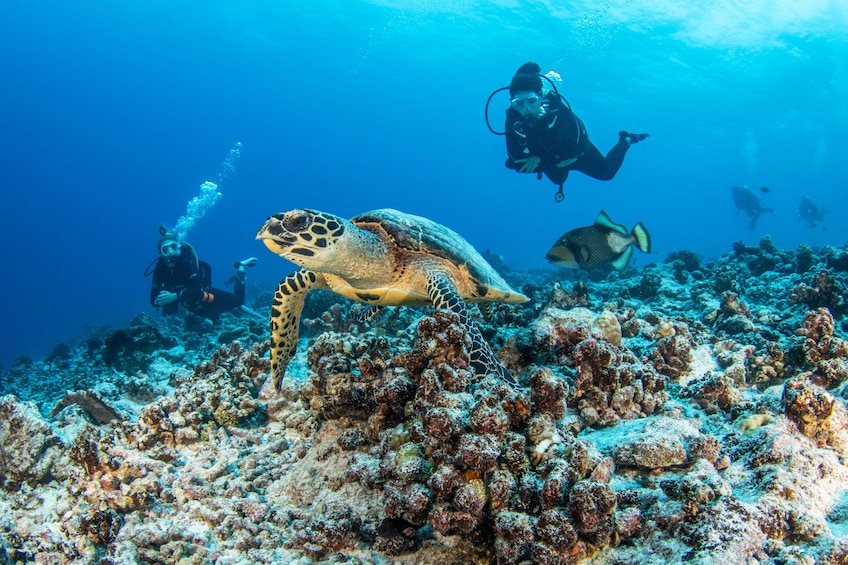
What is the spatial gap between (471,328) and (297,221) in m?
1.79

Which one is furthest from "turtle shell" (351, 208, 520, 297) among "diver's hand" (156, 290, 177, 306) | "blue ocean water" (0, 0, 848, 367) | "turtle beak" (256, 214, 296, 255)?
"blue ocean water" (0, 0, 848, 367)

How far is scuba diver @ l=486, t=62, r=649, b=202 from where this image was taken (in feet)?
34.7

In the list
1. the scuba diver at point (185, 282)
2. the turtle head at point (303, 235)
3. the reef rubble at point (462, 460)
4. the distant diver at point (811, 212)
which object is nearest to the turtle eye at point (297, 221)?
the turtle head at point (303, 235)

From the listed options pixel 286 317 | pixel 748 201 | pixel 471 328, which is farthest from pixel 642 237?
pixel 748 201

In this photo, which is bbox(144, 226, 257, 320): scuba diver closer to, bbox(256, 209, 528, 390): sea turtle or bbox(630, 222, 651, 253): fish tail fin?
bbox(256, 209, 528, 390): sea turtle

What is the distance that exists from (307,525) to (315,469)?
1.85ft

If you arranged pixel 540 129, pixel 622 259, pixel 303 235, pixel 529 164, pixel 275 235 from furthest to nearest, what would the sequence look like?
pixel 540 129 < pixel 529 164 < pixel 622 259 < pixel 303 235 < pixel 275 235

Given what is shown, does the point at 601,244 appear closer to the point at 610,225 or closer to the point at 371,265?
the point at 610,225

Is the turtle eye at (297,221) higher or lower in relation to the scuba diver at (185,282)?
lower

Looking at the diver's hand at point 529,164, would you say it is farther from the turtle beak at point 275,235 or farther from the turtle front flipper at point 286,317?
the turtle beak at point 275,235

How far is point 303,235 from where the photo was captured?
143 inches

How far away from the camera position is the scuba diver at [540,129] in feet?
34.7

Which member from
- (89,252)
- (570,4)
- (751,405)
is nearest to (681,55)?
(570,4)

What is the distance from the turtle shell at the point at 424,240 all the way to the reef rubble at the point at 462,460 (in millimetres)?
855
